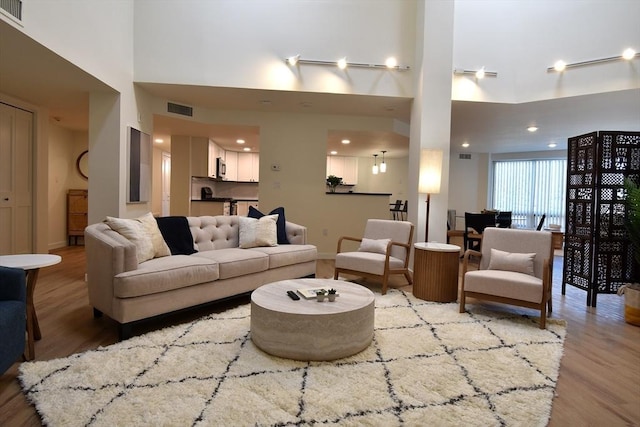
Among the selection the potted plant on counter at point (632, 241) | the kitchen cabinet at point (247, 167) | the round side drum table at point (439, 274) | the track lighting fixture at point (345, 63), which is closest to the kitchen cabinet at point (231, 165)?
the kitchen cabinet at point (247, 167)

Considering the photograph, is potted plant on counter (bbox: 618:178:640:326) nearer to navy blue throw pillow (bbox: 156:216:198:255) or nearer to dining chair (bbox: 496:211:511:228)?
dining chair (bbox: 496:211:511:228)

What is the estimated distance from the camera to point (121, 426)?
1.65 metres

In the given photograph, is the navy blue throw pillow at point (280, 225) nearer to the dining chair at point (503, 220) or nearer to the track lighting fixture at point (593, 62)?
the track lighting fixture at point (593, 62)

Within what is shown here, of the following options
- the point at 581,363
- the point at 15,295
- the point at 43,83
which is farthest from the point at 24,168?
the point at 581,363

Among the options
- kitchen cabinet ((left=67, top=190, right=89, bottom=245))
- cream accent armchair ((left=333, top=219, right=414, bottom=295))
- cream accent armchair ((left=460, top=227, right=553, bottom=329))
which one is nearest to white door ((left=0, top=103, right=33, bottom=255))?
kitchen cabinet ((left=67, top=190, right=89, bottom=245))

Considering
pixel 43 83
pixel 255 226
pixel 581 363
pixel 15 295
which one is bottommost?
pixel 581 363

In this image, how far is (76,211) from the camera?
23.4ft

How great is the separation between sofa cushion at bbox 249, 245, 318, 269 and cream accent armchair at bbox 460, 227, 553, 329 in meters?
1.71

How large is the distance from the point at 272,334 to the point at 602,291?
366cm

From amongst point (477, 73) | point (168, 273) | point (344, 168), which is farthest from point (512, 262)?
point (344, 168)

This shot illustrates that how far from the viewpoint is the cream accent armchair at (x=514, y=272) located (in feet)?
10.1

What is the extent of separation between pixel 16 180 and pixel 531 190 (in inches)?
433

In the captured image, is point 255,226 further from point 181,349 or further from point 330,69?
point 330,69

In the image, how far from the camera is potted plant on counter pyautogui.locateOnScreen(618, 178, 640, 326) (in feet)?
10.8
